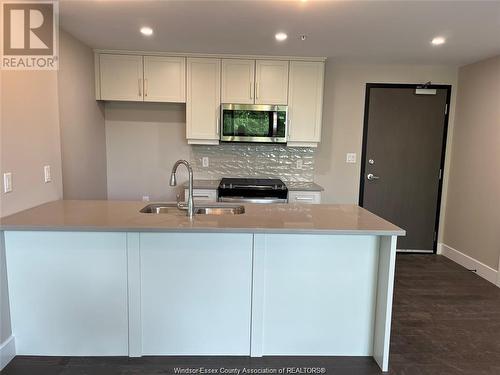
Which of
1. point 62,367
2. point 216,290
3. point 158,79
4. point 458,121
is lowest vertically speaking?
point 62,367

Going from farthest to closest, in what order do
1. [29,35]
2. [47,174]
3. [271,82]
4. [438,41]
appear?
[271,82] < [438,41] < [47,174] < [29,35]

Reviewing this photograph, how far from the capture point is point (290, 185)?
4.04 meters

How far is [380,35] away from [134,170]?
307cm

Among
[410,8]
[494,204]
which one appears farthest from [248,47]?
[494,204]

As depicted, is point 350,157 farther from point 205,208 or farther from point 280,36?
point 205,208

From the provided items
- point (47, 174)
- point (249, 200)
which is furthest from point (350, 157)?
point (47, 174)

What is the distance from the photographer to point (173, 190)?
14.2ft

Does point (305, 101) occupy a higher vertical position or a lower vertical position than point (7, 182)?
higher

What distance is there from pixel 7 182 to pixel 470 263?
4.42 m

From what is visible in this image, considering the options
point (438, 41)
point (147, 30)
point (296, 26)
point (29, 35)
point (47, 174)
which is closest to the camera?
point (29, 35)

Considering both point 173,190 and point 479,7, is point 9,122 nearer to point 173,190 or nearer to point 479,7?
point 173,190

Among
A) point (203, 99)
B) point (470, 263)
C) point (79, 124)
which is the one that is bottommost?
point (470, 263)

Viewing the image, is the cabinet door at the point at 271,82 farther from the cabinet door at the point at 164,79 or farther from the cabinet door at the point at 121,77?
the cabinet door at the point at 121,77

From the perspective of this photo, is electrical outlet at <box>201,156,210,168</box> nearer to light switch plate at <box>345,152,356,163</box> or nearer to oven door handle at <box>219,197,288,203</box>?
oven door handle at <box>219,197,288,203</box>
